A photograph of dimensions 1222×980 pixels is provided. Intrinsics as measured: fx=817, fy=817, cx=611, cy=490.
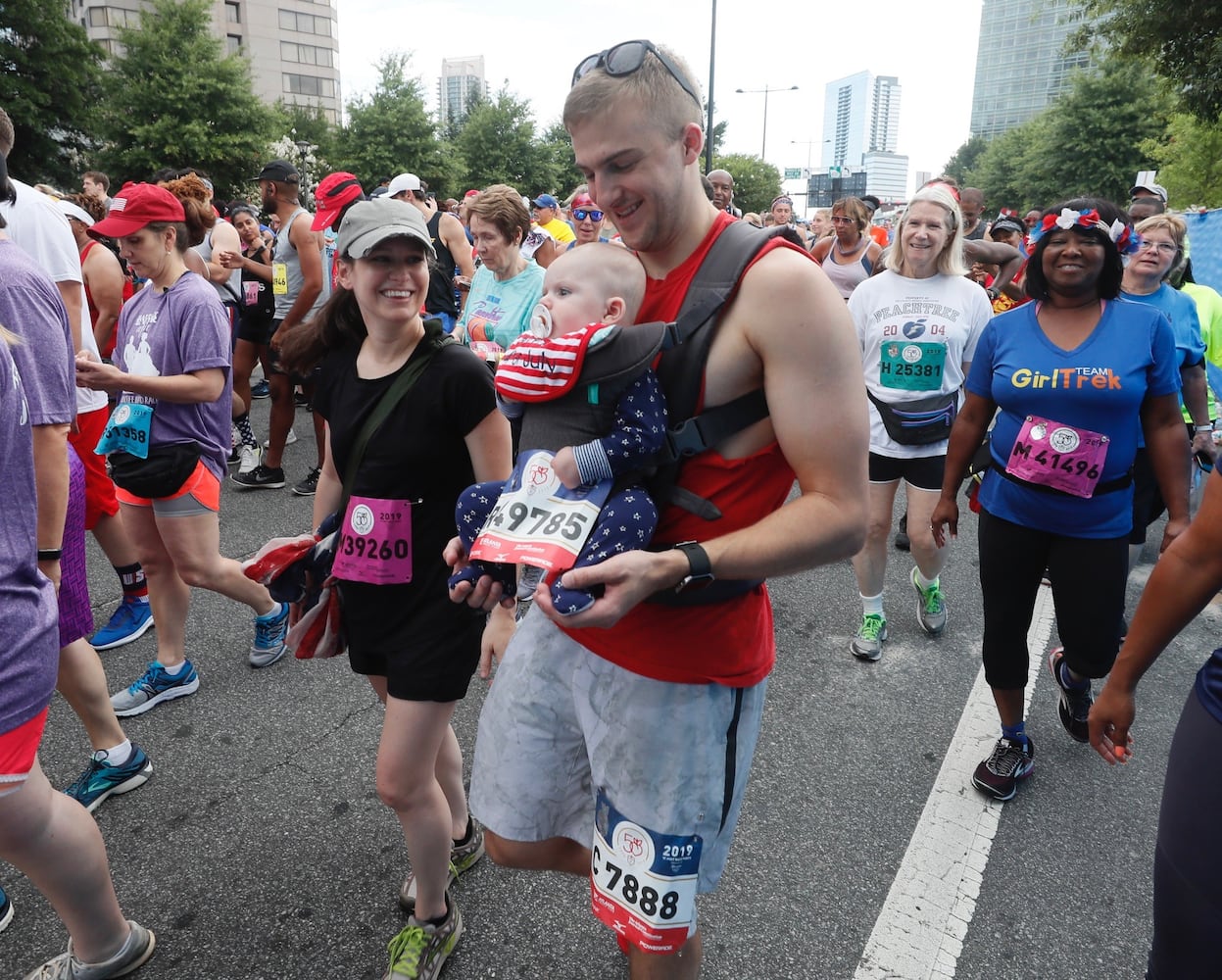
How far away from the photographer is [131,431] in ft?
10.6

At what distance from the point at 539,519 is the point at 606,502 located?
0.12m

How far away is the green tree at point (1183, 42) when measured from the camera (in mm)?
15273

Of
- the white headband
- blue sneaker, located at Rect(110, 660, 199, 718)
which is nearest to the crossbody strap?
blue sneaker, located at Rect(110, 660, 199, 718)

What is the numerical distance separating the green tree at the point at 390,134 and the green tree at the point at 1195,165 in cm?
2915

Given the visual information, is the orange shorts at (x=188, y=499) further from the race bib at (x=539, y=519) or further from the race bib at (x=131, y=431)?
the race bib at (x=539, y=519)

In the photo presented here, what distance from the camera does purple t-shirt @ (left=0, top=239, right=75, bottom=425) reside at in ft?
6.48

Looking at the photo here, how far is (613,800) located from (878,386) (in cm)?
312

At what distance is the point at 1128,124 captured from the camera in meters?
34.9

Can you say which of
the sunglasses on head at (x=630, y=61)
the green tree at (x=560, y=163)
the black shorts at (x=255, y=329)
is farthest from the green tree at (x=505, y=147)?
the sunglasses on head at (x=630, y=61)

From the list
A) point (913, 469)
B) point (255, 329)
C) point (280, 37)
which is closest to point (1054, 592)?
point (913, 469)

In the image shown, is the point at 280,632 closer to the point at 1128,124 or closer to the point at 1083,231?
the point at 1083,231

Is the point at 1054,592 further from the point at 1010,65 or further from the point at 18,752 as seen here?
the point at 1010,65

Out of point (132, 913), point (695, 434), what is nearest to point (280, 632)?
point (132, 913)

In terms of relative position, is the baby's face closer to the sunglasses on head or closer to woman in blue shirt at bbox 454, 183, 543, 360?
the sunglasses on head
